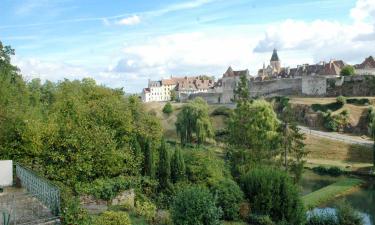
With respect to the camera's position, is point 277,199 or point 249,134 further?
point 249,134

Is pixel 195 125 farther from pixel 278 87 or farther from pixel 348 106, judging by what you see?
pixel 278 87

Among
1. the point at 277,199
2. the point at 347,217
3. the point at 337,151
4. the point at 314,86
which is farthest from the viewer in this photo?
the point at 314,86

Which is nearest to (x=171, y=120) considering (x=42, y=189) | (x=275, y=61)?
(x=275, y=61)

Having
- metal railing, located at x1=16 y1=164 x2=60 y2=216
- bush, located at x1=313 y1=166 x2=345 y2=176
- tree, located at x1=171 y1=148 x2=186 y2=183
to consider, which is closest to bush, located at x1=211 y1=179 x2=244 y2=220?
tree, located at x1=171 y1=148 x2=186 y2=183

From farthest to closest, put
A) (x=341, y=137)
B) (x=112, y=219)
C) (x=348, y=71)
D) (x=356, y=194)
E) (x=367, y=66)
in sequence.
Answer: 1. (x=367, y=66)
2. (x=348, y=71)
3. (x=341, y=137)
4. (x=356, y=194)
5. (x=112, y=219)

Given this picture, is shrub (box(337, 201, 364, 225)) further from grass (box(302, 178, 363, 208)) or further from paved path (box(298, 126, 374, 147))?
paved path (box(298, 126, 374, 147))

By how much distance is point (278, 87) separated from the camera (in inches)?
3578

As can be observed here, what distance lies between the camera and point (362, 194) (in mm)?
36906

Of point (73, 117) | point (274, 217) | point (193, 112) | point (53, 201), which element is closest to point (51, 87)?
point (193, 112)

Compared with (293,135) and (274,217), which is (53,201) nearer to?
(274,217)

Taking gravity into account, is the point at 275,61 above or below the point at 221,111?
above

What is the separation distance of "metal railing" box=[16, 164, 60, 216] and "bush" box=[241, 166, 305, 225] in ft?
39.9

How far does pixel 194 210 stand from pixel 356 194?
24.6 meters

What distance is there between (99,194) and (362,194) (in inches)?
998
